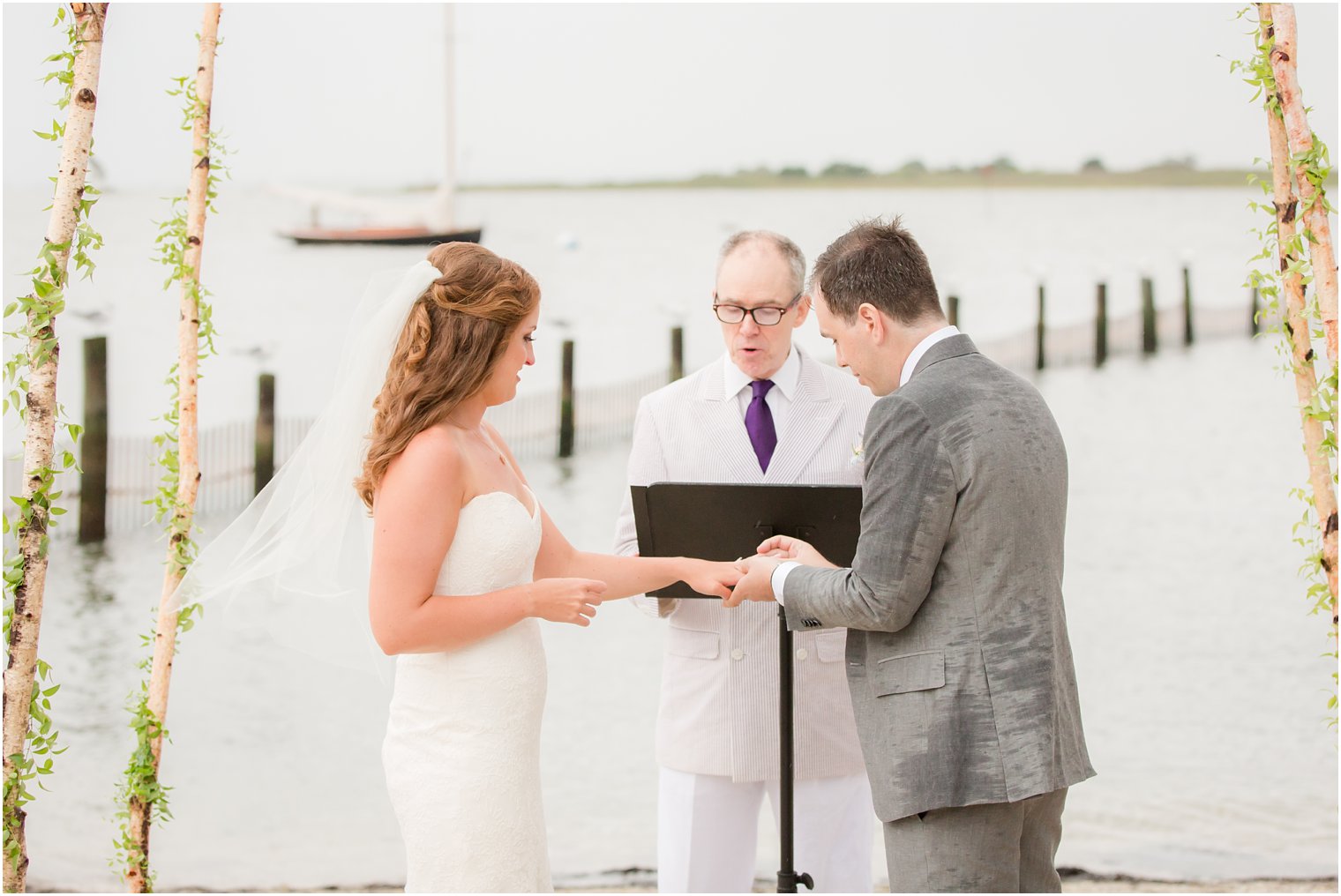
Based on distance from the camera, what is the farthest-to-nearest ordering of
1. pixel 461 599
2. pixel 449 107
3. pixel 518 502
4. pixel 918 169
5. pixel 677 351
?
pixel 449 107 < pixel 918 169 < pixel 677 351 < pixel 518 502 < pixel 461 599

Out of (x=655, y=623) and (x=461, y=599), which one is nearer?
(x=461, y=599)

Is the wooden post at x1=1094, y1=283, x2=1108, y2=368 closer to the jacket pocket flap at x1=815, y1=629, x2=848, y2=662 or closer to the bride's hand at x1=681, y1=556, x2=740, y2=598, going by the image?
the jacket pocket flap at x1=815, y1=629, x2=848, y2=662

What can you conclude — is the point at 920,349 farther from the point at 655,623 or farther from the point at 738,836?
the point at 655,623

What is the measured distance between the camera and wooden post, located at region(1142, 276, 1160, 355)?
651 inches

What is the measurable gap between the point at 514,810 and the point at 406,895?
28 centimetres

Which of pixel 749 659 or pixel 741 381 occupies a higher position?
pixel 741 381

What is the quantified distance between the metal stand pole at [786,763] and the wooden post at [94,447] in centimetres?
708

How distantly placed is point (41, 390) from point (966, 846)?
2.11m

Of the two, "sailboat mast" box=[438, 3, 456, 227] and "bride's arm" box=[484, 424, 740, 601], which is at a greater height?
"sailboat mast" box=[438, 3, 456, 227]

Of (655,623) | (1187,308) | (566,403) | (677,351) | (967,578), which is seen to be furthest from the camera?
(1187,308)

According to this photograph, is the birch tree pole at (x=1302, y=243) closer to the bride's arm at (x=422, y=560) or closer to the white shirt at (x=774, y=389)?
the white shirt at (x=774, y=389)

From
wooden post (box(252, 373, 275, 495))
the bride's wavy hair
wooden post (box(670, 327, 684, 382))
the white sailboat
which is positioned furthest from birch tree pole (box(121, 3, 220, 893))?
the white sailboat

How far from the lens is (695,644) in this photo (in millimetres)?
2840

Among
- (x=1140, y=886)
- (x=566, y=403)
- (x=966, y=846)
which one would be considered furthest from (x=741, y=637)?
(x=566, y=403)
